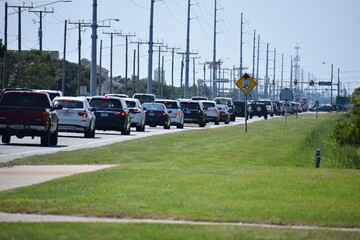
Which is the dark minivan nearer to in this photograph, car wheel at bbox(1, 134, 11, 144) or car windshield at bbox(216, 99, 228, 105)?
car wheel at bbox(1, 134, 11, 144)

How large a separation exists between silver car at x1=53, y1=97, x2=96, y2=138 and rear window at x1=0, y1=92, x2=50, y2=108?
6.64m

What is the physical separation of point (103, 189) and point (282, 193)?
9.58 feet

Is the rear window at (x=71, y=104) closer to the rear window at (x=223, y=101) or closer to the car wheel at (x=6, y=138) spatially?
the car wheel at (x=6, y=138)

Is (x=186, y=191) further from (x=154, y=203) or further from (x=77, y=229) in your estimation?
(x=77, y=229)

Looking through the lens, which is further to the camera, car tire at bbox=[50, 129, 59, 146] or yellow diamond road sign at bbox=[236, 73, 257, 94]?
yellow diamond road sign at bbox=[236, 73, 257, 94]

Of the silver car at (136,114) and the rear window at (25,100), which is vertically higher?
the rear window at (25,100)

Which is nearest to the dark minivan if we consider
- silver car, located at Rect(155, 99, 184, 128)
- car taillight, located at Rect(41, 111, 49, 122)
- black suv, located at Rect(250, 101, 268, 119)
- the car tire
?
the car tire

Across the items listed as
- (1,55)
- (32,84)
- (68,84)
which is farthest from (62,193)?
(68,84)

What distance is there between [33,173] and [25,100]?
12.5 m

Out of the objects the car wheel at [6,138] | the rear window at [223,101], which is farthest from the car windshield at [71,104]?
the rear window at [223,101]

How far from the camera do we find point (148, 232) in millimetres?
11328

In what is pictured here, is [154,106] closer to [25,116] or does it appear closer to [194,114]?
[194,114]

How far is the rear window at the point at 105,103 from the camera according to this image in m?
45.0

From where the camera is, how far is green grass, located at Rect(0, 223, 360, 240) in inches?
434
